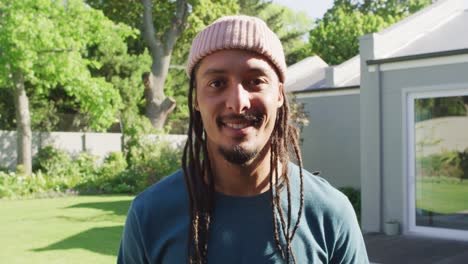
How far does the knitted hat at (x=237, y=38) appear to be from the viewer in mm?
1444

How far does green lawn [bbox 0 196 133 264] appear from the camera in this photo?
7941 millimetres

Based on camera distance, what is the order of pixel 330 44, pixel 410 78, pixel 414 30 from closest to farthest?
1. pixel 410 78
2. pixel 414 30
3. pixel 330 44

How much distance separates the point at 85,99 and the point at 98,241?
904 centimetres

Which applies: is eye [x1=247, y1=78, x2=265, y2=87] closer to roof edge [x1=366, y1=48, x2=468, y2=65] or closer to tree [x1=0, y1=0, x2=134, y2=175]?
roof edge [x1=366, y1=48, x2=468, y2=65]

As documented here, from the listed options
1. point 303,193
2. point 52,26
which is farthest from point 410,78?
point 52,26

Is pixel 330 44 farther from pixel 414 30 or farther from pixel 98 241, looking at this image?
pixel 98 241

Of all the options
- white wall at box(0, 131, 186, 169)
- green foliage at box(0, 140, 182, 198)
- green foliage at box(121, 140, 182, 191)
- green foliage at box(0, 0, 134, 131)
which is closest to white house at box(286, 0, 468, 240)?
green foliage at box(121, 140, 182, 191)

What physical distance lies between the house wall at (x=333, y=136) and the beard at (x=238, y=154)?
13329mm

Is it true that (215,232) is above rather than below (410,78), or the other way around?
below

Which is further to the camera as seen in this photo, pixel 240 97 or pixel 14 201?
pixel 14 201

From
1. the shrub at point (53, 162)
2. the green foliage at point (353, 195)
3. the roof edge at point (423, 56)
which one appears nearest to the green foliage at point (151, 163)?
the shrub at point (53, 162)

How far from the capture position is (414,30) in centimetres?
1106

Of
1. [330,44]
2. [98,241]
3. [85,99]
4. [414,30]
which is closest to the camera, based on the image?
[98,241]

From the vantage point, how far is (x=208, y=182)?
157cm
